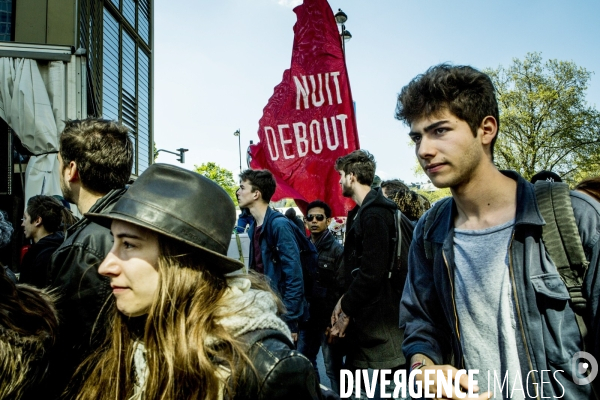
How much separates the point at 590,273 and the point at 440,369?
681 mm

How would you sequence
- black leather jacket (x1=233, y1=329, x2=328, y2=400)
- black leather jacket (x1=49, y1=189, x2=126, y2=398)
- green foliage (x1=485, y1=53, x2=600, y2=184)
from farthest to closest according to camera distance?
green foliage (x1=485, y1=53, x2=600, y2=184) → black leather jacket (x1=49, y1=189, x2=126, y2=398) → black leather jacket (x1=233, y1=329, x2=328, y2=400)

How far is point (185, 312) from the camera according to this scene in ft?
5.39

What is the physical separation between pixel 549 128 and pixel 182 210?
3920cm

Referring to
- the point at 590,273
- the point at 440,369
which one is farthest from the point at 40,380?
the point at 590,273

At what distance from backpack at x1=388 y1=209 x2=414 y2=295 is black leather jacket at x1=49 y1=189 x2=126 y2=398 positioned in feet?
7.27

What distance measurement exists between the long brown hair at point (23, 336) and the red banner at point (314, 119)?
4302mm

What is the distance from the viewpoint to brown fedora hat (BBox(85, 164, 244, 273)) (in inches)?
63.1

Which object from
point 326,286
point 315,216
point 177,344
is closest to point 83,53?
point 315,216

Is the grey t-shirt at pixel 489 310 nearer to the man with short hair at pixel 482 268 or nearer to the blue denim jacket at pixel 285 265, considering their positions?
the man with short hair at pixel 482 268

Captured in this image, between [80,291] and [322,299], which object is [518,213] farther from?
[322,299]

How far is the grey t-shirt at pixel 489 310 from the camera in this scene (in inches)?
72.1

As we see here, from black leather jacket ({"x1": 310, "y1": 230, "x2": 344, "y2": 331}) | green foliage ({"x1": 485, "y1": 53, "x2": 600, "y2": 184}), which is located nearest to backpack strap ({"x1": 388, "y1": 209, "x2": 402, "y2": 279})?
black leather jacket ({"x1": 310, "y1": 230, "x2": 344, "y2": 331})

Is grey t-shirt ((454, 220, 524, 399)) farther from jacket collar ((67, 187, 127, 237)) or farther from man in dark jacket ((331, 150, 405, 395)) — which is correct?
jacket collar ((67, 187, 127, 237))

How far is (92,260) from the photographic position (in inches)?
86.6
